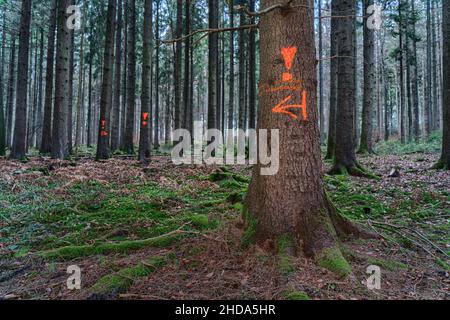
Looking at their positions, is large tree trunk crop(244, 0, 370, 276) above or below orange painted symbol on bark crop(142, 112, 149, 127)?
below

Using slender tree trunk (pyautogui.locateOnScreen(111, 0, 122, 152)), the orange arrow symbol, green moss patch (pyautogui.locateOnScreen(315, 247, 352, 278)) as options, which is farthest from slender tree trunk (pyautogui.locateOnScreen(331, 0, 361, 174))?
slender tree trunk (pyautogui.locateOnScreen(111, 0, 122, 152))

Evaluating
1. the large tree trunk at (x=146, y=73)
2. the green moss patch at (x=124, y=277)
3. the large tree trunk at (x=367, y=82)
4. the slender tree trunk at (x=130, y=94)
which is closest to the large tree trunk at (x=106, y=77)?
the large tree trunk at (x=146, y=73)

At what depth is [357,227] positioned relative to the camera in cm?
393

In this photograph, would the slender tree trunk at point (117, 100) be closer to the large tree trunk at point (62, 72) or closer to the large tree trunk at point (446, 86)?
the large tree trunk at point (62, 72)

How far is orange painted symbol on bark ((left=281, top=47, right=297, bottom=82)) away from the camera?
3.43 m

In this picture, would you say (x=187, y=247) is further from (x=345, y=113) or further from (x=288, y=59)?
(x=345, y=113)

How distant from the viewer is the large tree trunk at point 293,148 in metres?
3.38

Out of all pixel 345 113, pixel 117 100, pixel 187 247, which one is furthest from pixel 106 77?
pixel 187 247

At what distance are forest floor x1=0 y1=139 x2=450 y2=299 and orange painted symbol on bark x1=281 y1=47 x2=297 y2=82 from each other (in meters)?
1.86

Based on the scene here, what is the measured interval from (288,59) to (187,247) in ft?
8.14

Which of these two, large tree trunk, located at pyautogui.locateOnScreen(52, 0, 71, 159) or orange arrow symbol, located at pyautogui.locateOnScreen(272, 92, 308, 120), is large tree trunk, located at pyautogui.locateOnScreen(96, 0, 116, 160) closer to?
large tree trunk, located at pyautogui.locateOnScreen(52, 0, 71, 159)

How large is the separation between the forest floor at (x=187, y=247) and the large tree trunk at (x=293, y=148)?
0.31 metres

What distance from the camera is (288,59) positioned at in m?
3.45
